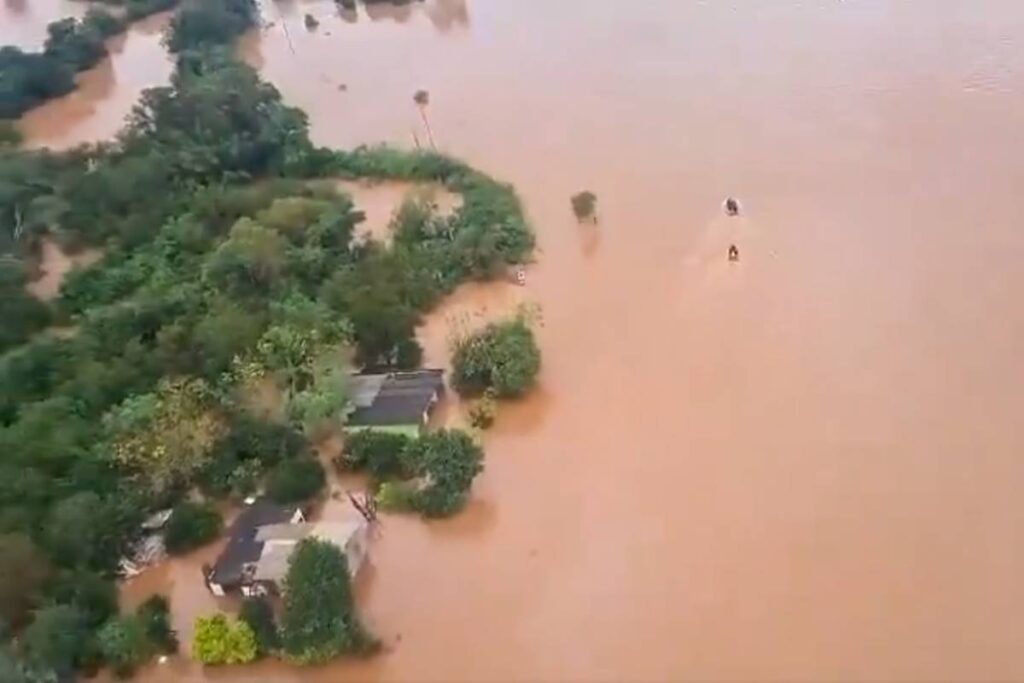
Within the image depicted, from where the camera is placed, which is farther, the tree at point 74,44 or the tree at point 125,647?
the tree at point 74,44

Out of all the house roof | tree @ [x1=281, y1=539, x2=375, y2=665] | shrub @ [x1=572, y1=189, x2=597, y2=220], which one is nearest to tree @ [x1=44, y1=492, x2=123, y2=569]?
the house roof

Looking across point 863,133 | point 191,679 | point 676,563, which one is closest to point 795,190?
point 863,133

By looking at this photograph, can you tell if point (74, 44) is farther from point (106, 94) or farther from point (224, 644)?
point (224, 644)

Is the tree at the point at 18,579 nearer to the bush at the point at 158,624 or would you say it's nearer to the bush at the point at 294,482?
the bush at the point at 158,624

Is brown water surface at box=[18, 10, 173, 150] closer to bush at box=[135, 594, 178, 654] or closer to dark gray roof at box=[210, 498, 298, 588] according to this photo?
dark gray roof at box=[210, 498, 298, 588]

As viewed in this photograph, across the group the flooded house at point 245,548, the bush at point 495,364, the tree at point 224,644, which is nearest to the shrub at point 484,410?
the bush at point 495,364

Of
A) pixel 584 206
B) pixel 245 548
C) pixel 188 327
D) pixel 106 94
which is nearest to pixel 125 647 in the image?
pixel 245 548

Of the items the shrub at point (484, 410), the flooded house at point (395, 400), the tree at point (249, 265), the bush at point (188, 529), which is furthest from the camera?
the tree at point (249, 265)
